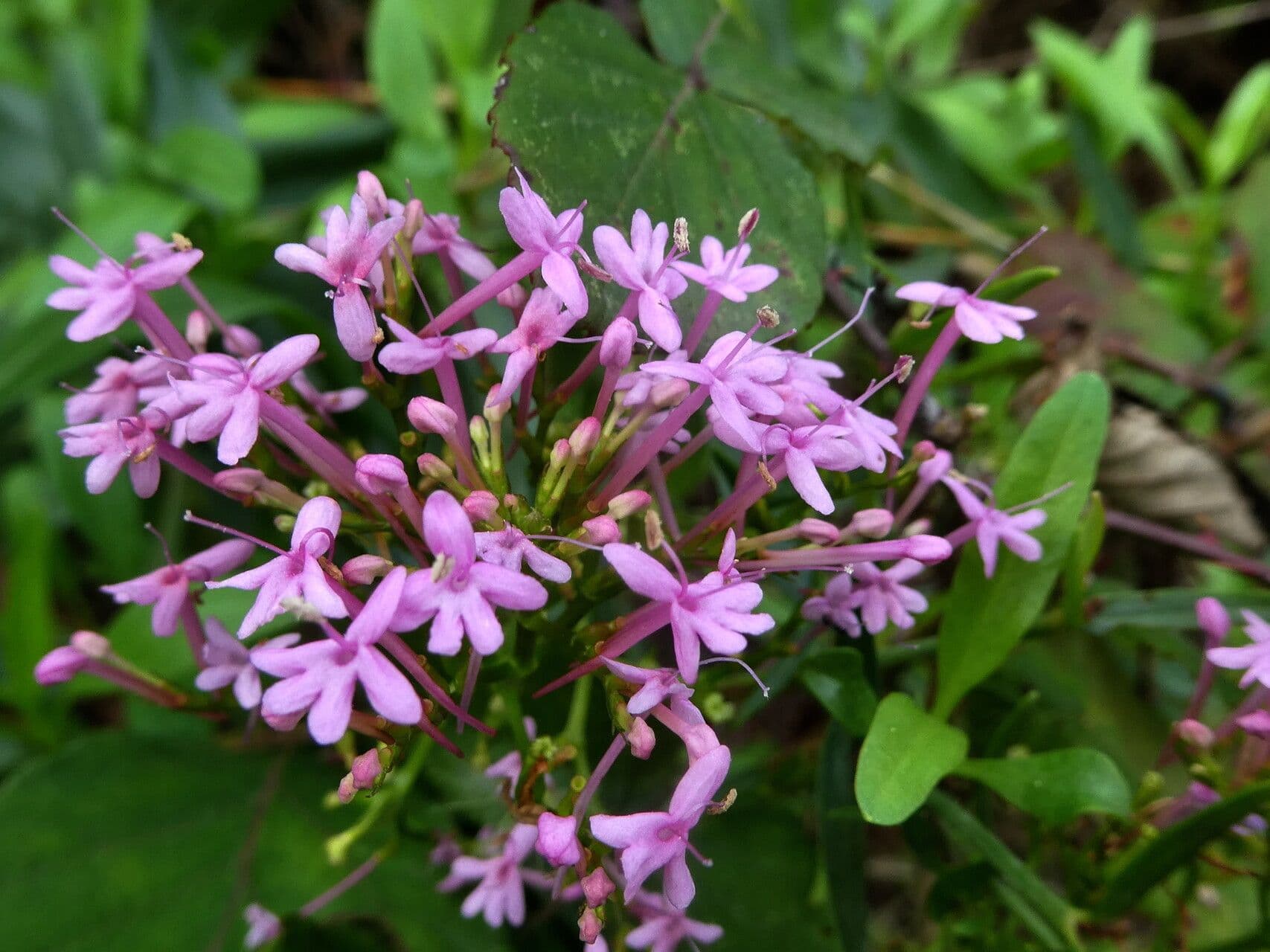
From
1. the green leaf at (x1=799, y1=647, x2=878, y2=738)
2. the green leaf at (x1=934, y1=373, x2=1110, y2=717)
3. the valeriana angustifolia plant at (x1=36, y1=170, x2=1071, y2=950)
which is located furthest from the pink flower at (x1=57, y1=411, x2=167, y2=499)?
the green leaf at (x1=934, y1=373, x2=1110, y2=717)

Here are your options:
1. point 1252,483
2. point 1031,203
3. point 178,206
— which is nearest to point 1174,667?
point 1252,483

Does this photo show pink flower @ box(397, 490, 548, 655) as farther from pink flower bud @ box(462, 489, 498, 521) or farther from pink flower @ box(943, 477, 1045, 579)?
pink flower @ box(943, 477, 1045, 579)

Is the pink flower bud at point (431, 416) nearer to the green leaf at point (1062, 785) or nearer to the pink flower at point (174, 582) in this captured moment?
the pink flower at point (174, 582)

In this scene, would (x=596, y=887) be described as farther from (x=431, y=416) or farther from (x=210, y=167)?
(x=210, y=167)

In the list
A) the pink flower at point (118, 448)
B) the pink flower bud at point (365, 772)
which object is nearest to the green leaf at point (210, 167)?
the pink flower at point (118, 448)

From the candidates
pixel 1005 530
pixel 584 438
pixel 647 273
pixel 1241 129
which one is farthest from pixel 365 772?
pixel 1241 129
